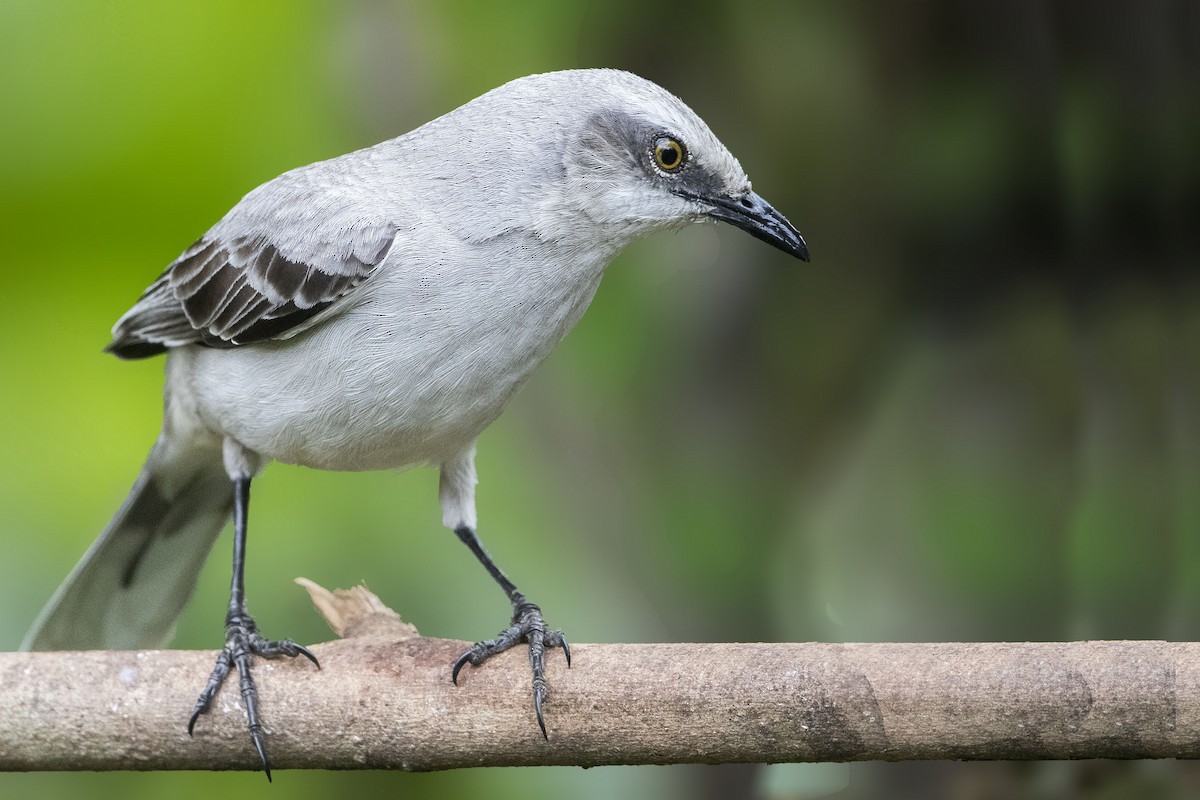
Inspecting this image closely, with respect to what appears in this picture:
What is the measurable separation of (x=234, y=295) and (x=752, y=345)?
5.78 ft

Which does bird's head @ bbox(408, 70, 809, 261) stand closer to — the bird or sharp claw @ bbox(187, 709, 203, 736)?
the bird

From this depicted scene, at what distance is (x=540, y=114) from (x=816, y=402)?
171cm

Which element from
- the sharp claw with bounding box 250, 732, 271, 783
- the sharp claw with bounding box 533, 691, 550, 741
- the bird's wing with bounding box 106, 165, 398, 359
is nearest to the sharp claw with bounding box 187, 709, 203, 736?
the sharp claw with bounding box 250, 732, 271, 783

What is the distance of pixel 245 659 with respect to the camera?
2.36 m

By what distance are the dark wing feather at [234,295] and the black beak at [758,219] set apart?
25.9 inches

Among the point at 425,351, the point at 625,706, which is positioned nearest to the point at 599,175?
the point at 425,351

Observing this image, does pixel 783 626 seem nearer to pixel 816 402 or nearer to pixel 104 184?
pixel 816 402

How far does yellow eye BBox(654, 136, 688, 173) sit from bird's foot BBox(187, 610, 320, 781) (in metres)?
1.17

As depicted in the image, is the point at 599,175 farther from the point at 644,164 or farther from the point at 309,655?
the point at 309,655

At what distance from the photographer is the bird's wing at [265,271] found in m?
2.34

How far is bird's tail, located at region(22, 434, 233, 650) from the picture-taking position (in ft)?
9.55

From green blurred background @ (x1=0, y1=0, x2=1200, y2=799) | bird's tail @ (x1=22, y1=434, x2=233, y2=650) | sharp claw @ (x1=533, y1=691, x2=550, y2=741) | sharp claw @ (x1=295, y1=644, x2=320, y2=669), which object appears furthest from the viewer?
green blurred background @ (x1=0, y1=0, x2=1200, y2=799)

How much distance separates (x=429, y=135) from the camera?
243 cm

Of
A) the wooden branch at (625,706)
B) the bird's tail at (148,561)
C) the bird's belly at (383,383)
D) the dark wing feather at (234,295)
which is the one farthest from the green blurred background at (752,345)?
the wooden branch at (625,706)
